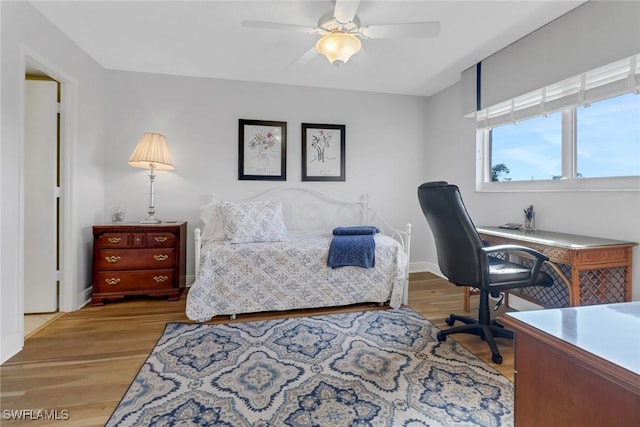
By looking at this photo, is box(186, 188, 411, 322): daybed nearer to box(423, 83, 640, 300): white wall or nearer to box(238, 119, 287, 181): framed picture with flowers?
box(238, 119, 287, 181): framed picture with flowers

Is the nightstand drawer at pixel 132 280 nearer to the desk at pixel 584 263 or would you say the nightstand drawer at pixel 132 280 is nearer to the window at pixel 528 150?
the desk at pixel 584 263

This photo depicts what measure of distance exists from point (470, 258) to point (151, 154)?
2927 millimetres

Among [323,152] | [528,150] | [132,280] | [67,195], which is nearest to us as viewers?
[67,195]

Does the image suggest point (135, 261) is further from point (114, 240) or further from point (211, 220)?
point (211, 220)

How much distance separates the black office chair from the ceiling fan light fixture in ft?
3.41

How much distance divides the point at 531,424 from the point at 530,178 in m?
2.76

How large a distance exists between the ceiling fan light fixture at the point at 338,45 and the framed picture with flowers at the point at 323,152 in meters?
1.63

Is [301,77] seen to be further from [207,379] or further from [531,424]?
[531,424]

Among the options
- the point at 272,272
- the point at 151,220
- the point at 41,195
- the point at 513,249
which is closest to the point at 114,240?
the point at 151,220

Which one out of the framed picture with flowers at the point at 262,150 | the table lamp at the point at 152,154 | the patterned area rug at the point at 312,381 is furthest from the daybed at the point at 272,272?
the table lamp at the point at 152,154

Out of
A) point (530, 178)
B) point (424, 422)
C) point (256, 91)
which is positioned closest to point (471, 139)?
point (530, 178)

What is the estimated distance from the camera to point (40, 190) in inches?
104

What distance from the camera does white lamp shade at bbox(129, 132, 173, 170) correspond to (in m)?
2.99

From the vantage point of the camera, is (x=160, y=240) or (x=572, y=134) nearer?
(x=572, y=134)
